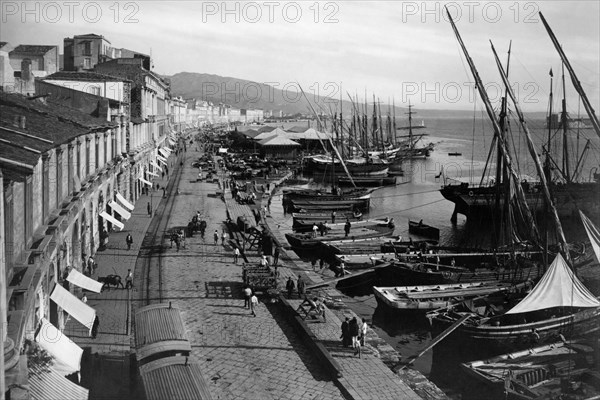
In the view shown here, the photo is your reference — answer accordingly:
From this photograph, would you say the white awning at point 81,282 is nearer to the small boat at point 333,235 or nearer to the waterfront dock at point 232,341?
the waterfront dock at point 232,341

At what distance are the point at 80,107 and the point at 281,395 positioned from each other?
27688 mm

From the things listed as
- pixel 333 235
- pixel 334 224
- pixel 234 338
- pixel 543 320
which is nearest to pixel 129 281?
pixel 234 338

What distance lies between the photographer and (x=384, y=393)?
18828 millimetres

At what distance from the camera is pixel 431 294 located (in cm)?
3156

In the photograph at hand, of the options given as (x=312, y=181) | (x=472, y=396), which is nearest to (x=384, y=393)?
(x=472, y=396)

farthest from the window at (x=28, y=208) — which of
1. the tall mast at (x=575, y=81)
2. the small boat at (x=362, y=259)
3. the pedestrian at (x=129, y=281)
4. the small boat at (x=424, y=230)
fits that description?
the small boat at (x=424, y=230)

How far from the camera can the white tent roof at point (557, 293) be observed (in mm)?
24625

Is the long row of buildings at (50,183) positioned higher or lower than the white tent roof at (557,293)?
higher

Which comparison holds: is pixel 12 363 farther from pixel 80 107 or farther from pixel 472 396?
pixel 80 107

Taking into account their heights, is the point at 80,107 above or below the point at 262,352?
above

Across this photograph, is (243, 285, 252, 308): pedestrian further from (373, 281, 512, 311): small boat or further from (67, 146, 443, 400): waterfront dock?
(373, 281, 512, 311): small boat

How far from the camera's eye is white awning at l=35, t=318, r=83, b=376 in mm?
16688

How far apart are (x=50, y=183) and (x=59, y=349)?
763cm

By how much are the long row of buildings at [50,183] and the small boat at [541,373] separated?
14.6m
